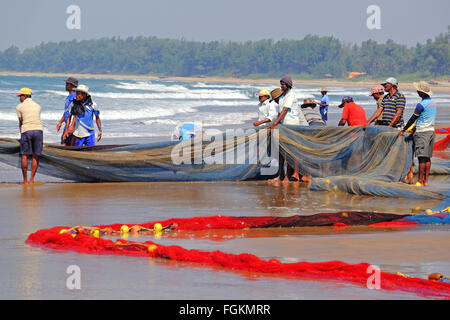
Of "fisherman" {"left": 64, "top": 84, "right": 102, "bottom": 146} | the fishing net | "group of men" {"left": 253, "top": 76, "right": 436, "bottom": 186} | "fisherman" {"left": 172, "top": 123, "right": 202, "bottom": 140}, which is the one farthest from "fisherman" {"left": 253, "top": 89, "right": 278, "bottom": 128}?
the fishing net

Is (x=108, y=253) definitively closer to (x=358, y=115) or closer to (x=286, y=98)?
(x=286, y=98)

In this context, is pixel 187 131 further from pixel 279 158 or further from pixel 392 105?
pixel 392 105

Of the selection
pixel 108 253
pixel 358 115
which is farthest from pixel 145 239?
pixel 358 115

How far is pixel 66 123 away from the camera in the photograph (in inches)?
443

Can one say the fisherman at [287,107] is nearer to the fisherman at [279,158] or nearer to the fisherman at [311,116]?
the fisherman at [279,158]

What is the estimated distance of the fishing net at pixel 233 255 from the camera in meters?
5.28

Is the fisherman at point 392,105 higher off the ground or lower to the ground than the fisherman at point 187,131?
higher

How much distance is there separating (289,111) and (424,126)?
2.12m

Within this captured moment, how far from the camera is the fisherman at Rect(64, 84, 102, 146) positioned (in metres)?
11.1

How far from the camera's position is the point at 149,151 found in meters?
11.1

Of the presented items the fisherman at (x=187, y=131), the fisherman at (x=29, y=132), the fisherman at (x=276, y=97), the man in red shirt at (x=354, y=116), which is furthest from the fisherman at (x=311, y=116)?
the fisherman at (x=29, y=132)

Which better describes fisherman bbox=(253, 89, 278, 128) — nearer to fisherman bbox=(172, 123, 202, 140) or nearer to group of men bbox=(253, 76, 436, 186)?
group of men bbox=(253, 76, 436, 186)

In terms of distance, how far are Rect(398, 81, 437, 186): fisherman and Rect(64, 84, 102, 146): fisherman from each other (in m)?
4.68
